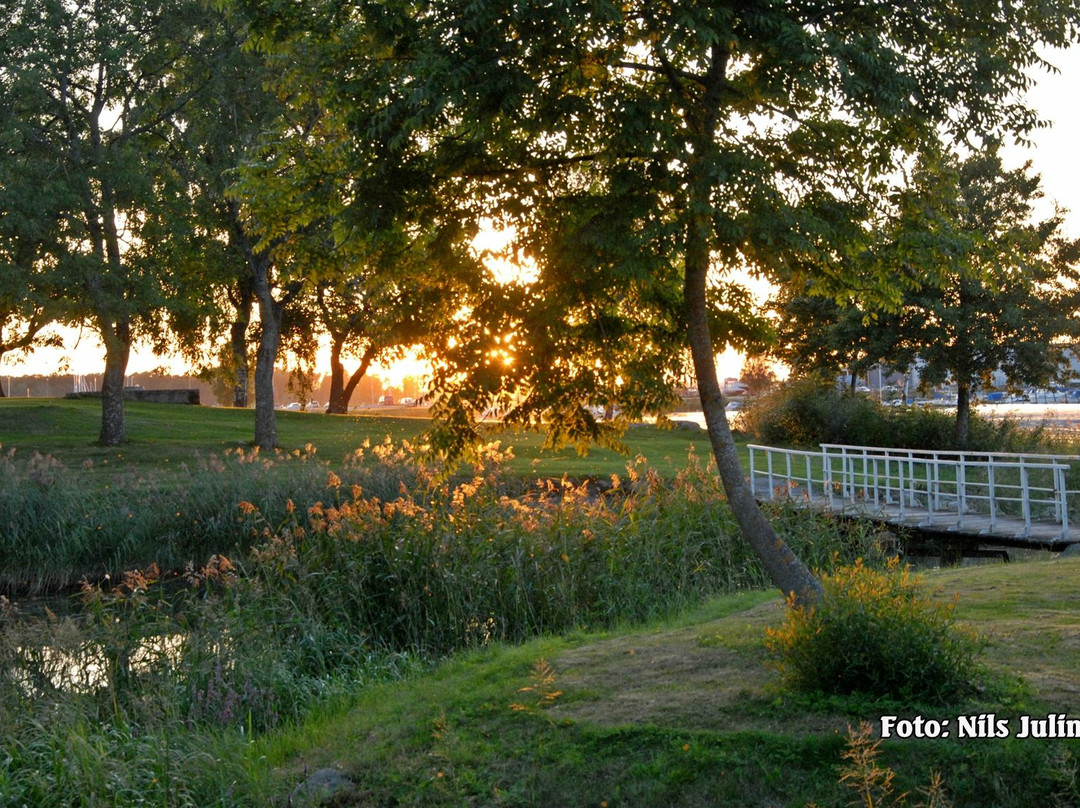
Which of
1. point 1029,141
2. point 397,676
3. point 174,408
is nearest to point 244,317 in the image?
point 174,408

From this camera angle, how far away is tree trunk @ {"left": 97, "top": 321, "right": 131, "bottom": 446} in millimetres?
30297

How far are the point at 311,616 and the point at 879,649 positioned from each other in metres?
5.70

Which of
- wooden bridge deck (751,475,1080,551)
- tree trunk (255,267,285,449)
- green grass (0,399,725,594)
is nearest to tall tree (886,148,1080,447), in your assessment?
wooden bridge deck (751,475,1080,551)

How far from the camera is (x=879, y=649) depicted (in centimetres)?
674

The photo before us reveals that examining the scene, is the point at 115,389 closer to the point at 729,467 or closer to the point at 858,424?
the point at 858,424

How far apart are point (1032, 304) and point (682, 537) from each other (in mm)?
22600

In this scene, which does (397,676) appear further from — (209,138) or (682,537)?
(209,138)

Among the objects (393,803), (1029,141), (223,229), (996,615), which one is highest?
(223,229)

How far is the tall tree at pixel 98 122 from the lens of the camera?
1075 inches

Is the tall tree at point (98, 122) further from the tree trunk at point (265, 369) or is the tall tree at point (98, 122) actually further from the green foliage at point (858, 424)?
the green foliage at point (858, 424)

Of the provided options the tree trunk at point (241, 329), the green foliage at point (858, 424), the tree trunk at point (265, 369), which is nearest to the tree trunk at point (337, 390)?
the tree trunk at point (241, 329)

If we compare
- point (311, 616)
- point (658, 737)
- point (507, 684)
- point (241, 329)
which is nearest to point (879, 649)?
point (658, 737)

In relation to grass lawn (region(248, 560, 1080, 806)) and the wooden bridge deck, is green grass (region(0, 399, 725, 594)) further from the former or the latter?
grass lawn (region(248, 560, 1080, 806))

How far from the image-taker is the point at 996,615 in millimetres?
9109
